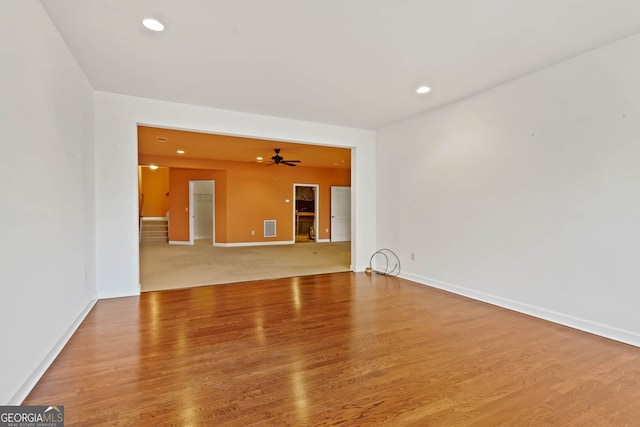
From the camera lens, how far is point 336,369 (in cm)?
213

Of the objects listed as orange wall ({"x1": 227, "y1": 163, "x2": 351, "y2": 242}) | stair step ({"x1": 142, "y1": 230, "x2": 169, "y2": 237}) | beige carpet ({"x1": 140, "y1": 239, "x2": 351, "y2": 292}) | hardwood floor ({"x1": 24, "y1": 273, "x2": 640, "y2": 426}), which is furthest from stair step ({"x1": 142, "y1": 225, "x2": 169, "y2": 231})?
hardwood floor ({"x1": 24, "y1": 273, "x2": 640, "y2": 426})

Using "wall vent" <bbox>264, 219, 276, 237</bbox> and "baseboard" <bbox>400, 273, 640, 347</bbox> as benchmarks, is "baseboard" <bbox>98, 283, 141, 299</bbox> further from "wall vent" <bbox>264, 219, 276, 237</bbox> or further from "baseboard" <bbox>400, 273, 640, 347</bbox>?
"wall vent" <bbox>264, 219, 276, 237</bbox>

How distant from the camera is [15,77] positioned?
1.79 m

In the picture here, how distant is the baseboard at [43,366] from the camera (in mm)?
1745

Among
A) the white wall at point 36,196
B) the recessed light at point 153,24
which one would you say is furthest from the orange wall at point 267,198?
the recessed light at point 153,24

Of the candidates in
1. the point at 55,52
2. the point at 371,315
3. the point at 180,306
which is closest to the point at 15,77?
the point at 55,52

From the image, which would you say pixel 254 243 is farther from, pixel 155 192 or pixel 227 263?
pixel 155 192

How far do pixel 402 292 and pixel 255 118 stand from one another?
11.1 ft

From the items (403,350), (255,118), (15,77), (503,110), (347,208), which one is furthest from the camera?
(347,208)

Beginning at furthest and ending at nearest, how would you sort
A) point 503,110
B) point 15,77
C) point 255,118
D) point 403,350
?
point 255,118, point 503,110, point 403,350, point 15,77

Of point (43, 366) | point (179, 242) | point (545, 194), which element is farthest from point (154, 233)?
point (545, 194)

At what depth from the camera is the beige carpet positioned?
485cm

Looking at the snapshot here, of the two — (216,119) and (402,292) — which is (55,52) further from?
(402,292)

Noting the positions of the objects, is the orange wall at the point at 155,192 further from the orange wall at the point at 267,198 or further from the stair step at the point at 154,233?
the orange wall at the point at 267,198
